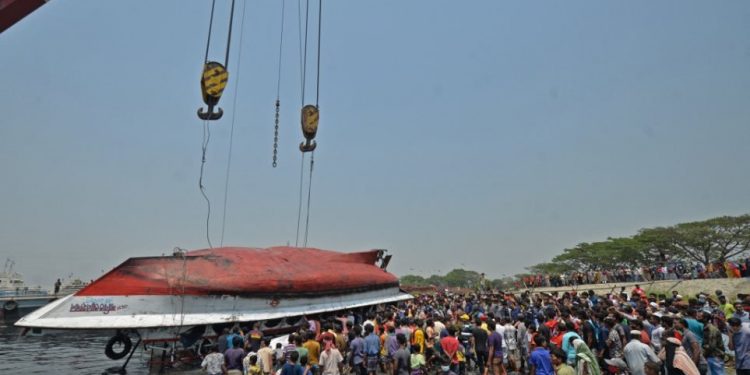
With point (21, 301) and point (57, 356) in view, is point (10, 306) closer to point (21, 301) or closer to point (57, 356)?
point (21, 301)

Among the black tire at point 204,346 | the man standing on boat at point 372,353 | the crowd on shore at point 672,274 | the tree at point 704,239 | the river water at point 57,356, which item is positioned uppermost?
the tree at point 704,239

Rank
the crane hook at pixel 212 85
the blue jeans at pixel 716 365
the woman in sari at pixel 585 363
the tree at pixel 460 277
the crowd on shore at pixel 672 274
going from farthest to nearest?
the tree at pixel 460 277 < the crowd on shore at pixel 672 274 < the crane hook at pixel 212 85 < the blue jeans at pixel 716 365 < the woman in sari at pixel 585 363

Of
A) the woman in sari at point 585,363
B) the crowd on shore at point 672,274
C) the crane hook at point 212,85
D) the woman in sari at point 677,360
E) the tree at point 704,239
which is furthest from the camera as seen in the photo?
the tree at point 704,239

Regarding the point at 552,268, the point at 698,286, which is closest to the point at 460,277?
the point at 552,268

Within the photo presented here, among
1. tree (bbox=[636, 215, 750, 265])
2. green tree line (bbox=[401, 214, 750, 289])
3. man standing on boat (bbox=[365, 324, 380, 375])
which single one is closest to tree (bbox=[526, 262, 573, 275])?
green tree line (bbox=[401, 214, 750, 289])

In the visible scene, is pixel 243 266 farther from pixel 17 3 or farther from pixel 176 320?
pixel 17 3

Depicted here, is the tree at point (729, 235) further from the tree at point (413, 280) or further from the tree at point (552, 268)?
the tree at point (413, 280)

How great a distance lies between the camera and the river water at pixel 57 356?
48.6 feet

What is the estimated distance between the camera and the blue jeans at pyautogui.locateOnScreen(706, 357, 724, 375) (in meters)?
7.88

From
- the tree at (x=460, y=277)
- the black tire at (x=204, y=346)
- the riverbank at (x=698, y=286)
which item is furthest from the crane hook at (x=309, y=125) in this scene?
the tree at (x=460, y=277)

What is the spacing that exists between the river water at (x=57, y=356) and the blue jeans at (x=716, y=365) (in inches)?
601

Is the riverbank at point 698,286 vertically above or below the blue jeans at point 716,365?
above

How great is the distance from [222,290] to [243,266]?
1.93 meters

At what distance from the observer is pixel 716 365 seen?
7879 mm
